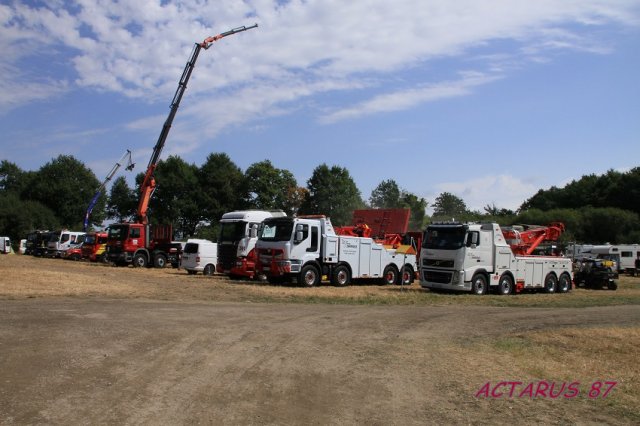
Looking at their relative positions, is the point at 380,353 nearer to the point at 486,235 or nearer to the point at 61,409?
the point at 61,409

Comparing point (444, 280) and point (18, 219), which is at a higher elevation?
point (18, 219)

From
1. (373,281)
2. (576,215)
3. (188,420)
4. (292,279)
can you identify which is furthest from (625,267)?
(188,420)


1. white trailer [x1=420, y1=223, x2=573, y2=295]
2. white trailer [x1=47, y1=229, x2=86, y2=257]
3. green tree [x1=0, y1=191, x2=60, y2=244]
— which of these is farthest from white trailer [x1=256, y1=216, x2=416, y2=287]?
green tree [x1=0, y1=191, x2=60, y2=244]

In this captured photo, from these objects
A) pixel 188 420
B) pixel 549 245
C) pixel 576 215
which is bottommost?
pixel 188 420

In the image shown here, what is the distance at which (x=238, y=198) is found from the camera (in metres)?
84.2

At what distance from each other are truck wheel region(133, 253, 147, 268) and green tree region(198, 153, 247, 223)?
4376cm

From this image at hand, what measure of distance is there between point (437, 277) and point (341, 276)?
14.9 feet

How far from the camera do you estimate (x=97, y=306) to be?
14602mm

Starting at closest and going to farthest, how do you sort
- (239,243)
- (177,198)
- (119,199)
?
(239,243) → (177,198) → (119,199)

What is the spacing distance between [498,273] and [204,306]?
14023mm

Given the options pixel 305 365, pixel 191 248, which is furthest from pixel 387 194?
pixel 305 365

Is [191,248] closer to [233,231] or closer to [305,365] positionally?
[233,231]

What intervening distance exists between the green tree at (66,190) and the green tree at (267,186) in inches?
1006

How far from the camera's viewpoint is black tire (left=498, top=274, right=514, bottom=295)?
24.8 metres
